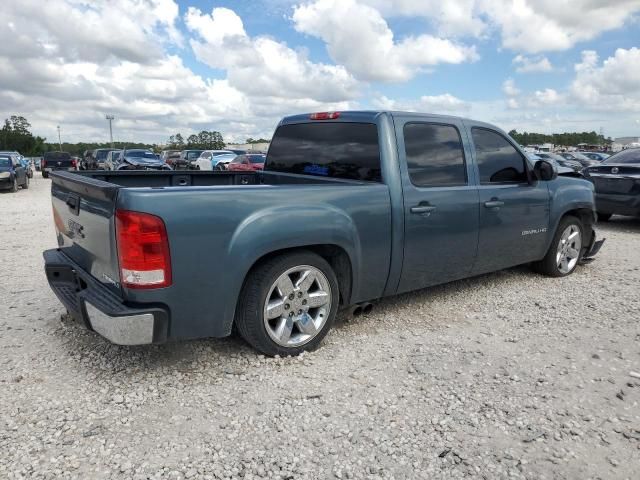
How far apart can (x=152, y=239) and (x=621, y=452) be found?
2692 millimetres

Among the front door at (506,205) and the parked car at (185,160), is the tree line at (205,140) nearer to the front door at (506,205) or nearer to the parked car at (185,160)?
the parked car at (185,160)

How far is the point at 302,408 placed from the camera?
9.64ft

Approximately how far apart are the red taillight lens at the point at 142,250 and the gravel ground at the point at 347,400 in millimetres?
757

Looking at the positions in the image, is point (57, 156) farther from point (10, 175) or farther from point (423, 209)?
point (423, 209)

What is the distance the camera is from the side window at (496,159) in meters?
4.64

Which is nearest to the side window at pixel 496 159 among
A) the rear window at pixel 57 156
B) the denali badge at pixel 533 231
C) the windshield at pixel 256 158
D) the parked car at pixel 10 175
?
the denali badge at pixel 533 231

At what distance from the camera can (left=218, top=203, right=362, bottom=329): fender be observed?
3.08 metres

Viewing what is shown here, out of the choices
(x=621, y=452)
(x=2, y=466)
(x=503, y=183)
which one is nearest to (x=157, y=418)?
(x=2, y=466)

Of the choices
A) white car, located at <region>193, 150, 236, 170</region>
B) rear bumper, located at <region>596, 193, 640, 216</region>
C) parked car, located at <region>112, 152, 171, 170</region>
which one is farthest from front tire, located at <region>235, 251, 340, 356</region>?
white car, located at <region>193, 150, 236, 170</region>

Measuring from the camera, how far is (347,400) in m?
3.03

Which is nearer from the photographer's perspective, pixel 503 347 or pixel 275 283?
pixel 275 283

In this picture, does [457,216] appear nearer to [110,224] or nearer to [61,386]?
[110,224]

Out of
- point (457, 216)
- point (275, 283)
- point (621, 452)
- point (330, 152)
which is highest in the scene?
point (330, 152)

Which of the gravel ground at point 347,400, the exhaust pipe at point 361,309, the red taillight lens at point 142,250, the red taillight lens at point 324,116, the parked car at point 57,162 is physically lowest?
the gravel ground at point 347,400
